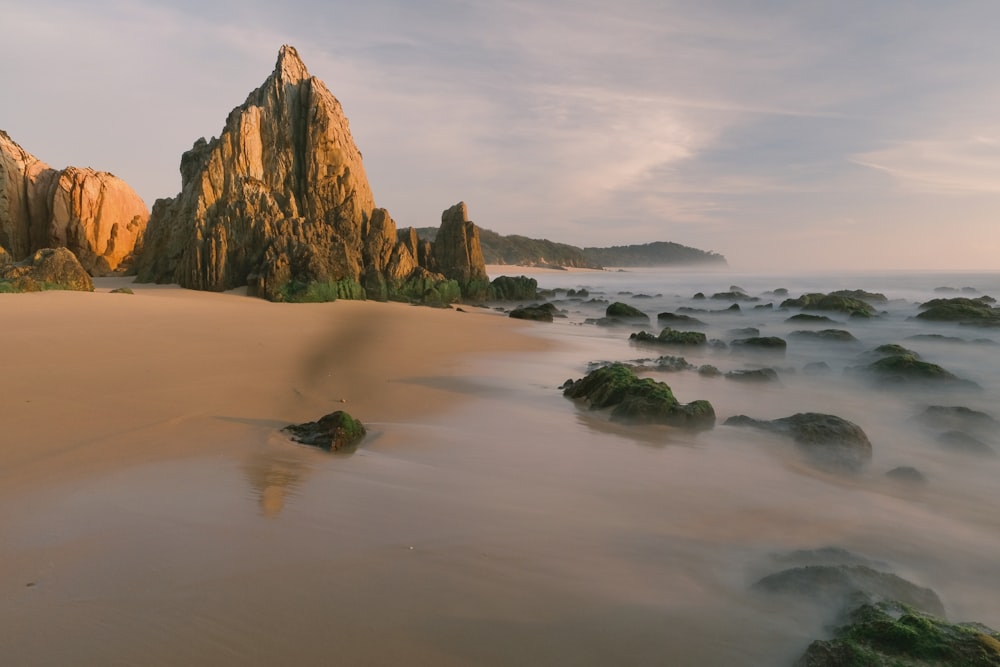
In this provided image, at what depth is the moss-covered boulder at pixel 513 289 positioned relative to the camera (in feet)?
100

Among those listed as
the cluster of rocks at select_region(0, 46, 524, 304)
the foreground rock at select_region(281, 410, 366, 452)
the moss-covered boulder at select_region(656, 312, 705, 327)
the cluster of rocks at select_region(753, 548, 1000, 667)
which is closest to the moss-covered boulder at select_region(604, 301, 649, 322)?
the moss-covered boulder at select_region(656, 312, 705, 327)

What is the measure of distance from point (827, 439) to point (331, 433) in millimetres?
4690

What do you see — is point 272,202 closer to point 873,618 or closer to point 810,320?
point 810,320

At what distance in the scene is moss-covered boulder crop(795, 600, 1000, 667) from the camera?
6.75 ft

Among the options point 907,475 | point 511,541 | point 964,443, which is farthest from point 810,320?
point 511,541

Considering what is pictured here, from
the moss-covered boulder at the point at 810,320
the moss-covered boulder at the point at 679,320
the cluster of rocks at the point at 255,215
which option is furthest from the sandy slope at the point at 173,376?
the moss-covered boulder at the point at 810,320

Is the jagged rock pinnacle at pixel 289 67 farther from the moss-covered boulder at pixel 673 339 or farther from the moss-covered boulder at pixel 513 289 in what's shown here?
the moss-covered boulder at pixel 673 339

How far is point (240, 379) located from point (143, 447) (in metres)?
2.39

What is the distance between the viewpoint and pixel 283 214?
2103 centimetres

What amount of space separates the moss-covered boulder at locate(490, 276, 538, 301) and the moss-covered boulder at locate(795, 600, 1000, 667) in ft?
91.8

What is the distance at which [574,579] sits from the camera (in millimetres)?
2686

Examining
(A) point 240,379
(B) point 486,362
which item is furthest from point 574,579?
(B) point 486,362

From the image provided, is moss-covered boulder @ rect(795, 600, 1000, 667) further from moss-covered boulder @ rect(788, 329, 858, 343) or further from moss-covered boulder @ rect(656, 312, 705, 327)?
moss-covered boulder @ rect(656, 312, 705, 327)

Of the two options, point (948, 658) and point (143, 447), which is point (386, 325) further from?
point (948, 658)
